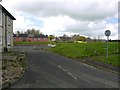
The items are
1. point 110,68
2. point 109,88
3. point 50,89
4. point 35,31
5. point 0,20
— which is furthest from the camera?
point 35,31

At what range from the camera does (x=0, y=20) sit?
34.1 meters

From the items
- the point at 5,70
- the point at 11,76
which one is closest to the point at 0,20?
the point at 5,70

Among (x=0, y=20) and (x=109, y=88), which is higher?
(x=0, y=20)

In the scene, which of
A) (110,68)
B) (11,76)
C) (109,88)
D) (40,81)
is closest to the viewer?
(109,88)

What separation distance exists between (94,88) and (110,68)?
873cm

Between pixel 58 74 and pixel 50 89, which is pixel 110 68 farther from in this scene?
pixel 50 89

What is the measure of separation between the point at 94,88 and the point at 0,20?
23391 mm

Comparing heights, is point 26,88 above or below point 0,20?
below

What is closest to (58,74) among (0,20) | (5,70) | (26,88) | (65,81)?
(65,81)

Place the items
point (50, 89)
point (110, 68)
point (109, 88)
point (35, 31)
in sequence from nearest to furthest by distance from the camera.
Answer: point (50, 89), point (109, 88), point (110, 68), point (35, 31)

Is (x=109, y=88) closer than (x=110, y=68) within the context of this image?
Yes

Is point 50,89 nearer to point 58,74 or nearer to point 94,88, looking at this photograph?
point 94,88

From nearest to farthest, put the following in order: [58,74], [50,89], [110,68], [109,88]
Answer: [50,89]
[109,88]
[58,74]
[110,68]

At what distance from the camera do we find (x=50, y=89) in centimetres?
1315
